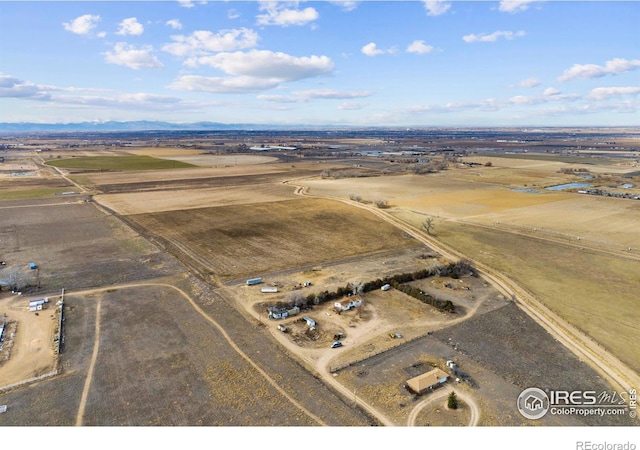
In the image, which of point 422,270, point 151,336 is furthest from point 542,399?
point 151,336

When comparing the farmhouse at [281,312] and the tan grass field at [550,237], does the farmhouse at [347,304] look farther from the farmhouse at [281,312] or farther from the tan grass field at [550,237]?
the tan grass field at [550,237]

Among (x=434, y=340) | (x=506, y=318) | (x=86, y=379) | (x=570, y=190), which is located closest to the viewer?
(x=86, y=379)

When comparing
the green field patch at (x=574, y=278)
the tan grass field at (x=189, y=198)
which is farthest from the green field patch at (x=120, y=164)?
the green field patch at (x=574, y=278)

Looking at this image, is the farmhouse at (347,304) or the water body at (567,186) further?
the water body at (567,186)

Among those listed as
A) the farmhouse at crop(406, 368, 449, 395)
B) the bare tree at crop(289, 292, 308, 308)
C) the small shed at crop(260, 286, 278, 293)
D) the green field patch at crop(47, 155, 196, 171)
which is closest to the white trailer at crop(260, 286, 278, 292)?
the small shed at crop(260, 286, 278, 293)

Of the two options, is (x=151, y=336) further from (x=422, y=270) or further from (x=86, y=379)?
(x=422, y=270)

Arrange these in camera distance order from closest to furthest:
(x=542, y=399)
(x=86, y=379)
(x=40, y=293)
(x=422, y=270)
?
(x=542, y=399) → (x=86, y=379) → (x=40, y=293) → (x=422, y=270)

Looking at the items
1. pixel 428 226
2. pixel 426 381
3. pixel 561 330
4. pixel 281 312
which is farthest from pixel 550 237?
pixel 281 312
